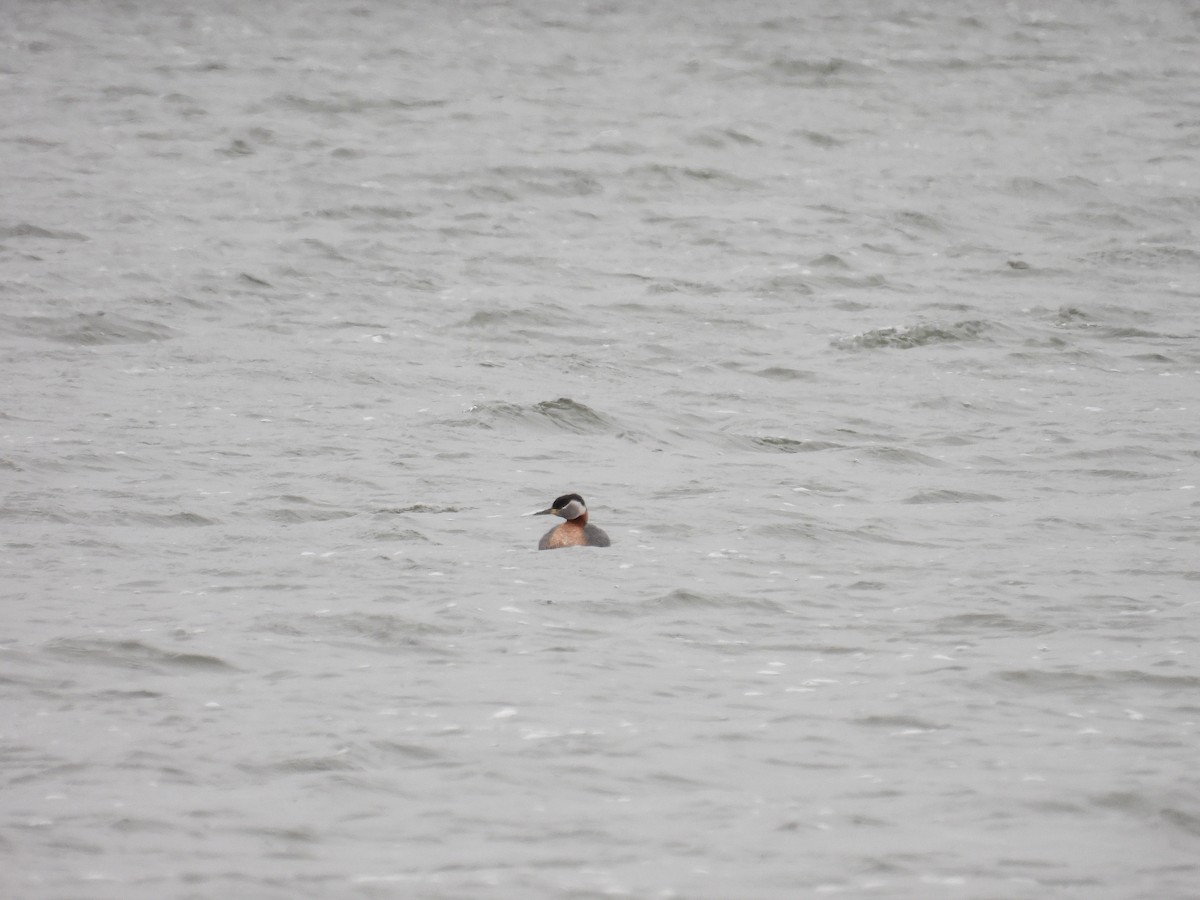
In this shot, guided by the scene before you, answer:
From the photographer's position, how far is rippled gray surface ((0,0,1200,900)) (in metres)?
8.82

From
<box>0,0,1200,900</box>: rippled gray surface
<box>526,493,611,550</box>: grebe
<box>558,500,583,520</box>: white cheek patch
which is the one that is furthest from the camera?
<box>558,500,583,520</box>: white cheek patch

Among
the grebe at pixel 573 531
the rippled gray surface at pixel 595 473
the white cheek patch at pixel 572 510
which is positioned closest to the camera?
the rippled gray surface at pixel 595 473

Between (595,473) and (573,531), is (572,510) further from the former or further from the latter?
(595,473)

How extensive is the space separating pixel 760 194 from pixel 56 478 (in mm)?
15194

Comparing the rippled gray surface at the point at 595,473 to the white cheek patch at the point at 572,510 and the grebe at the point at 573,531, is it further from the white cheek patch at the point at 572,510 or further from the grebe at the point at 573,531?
the white cheek patch at the point at 572,510

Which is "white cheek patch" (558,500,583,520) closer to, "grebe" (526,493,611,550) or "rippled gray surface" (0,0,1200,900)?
"grebe" (526,493,611,550)

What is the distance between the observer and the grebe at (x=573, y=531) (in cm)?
1338

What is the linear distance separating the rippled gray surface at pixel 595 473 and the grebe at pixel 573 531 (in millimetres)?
178

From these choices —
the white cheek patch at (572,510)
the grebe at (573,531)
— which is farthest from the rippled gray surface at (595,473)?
the white cheek patch at (572,510)

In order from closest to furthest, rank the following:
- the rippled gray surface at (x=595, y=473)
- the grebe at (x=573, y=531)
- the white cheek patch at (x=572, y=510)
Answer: the rippled gray surface at (x=595, y=473) → the grebe at (x=573, y=531) → the white cheek patch at (x=572, y=510)

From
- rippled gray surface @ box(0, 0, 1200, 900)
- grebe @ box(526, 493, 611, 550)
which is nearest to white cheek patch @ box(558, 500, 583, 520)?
grebe @ box(526, 493, 611, 550)

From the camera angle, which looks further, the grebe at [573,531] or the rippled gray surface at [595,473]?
Answer: the grebe at [573,531]

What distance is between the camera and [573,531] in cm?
1347

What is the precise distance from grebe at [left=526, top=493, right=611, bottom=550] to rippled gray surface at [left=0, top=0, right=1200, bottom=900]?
18 cm
